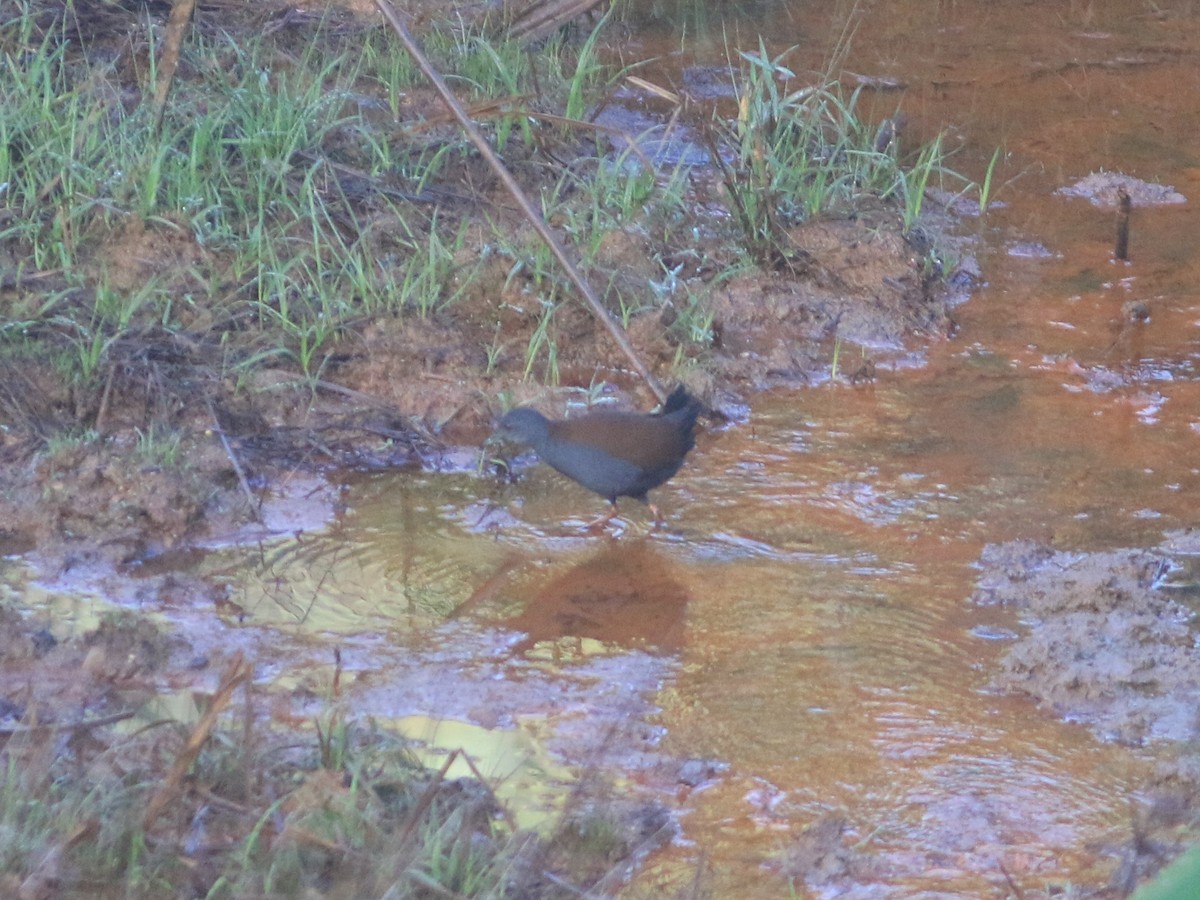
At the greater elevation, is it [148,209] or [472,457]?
[148,209]

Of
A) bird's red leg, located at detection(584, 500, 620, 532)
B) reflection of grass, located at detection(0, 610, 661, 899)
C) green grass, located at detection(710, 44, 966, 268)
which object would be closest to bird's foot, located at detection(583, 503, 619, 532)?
bird's red leg, located at detection(584, 500, 620, 532)

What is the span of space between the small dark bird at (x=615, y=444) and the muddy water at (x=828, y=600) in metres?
0.20

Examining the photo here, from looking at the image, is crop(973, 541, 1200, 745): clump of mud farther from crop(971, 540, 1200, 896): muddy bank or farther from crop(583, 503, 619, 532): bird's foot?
crop(583, 503, 619, 532): bird's foot

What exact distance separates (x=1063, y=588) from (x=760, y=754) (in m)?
1.22

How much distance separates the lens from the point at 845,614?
→ 4176mm

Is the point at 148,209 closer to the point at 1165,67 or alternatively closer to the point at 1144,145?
the point at 1144,145

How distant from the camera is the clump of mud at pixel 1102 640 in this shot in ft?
12.1

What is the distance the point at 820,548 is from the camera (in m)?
4.56

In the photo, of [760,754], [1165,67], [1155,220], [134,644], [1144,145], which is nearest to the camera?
[760,754]

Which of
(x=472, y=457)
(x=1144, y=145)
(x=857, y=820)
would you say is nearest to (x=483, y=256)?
(x=472, y=457)

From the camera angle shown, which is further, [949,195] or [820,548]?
[949,195]

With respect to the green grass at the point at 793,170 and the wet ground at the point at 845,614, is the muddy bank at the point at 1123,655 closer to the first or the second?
the wet ground at the point at 845,614

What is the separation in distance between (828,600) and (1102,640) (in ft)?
2.50

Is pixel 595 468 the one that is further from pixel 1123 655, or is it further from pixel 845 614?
pixel 1123 655
